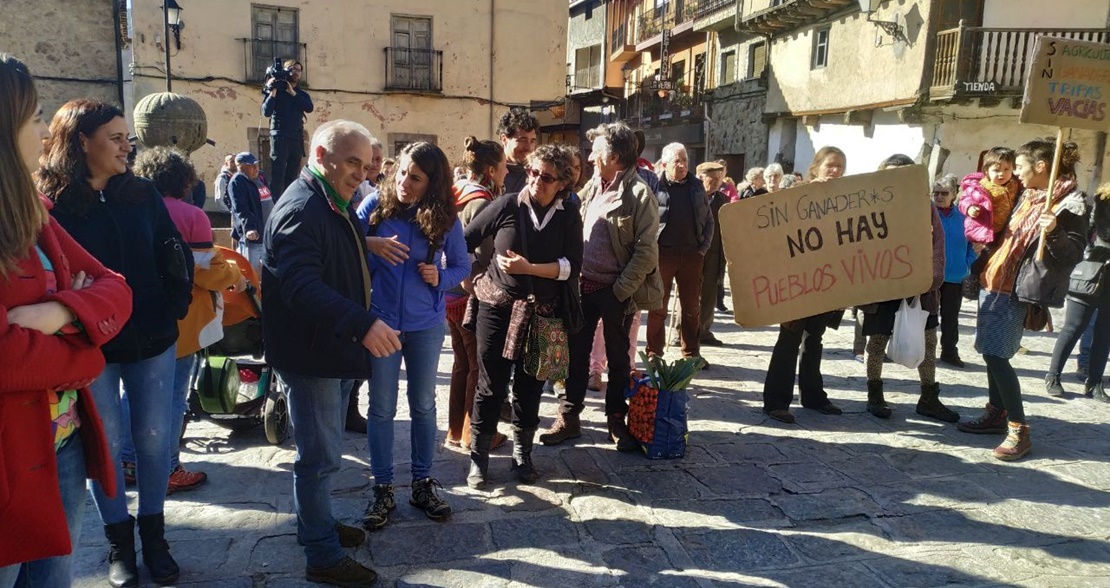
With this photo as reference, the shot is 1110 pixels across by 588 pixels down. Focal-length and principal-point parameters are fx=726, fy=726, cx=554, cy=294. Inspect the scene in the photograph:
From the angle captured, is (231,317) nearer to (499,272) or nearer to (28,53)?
(499,272)

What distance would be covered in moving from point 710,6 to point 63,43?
20.4 meters

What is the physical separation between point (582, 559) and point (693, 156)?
25280 millimetres

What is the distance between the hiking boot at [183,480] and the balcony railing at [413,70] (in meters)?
17.9

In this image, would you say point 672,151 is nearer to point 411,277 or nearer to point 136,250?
point 411,277

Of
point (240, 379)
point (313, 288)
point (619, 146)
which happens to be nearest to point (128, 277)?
point (313, 288)

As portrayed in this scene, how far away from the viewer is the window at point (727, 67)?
25.2 meters

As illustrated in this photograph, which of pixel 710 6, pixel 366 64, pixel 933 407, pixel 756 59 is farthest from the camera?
pixel 710 6

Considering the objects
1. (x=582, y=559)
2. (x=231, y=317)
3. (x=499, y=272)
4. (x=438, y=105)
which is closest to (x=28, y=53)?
(x=438, y=105)

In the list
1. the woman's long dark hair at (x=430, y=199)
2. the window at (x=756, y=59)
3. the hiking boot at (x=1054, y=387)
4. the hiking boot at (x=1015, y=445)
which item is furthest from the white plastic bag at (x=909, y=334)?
the window at (x=756, y=59)

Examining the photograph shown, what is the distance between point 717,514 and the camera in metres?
3.61

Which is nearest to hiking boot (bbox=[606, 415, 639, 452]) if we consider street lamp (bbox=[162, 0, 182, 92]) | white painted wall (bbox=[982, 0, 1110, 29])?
street lamp (bbox=[162, 0, 182, 92])

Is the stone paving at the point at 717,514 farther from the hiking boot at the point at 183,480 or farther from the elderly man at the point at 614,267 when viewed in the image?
the elderly man at the point at 614,267

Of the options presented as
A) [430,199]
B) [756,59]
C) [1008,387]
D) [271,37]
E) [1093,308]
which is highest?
[756,59]

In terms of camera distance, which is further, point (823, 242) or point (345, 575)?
point (823, 242)
